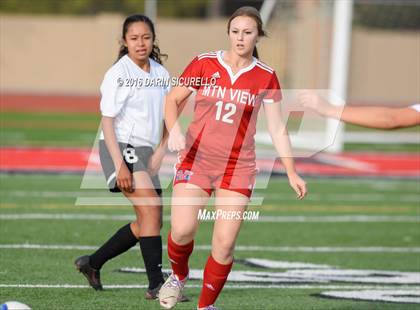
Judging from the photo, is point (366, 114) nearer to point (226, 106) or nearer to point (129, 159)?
point (226, 106)

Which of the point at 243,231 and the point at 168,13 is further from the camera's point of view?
the point at 168,13

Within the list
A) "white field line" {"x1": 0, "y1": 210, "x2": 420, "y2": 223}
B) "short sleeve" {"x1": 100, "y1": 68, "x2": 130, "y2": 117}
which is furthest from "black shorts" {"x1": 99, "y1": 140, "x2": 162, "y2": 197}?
"white field line" {"x1": 0, "y1": 210, "x2": 420, "y2": 223}

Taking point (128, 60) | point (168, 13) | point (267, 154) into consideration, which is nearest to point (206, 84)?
point (128, 60)

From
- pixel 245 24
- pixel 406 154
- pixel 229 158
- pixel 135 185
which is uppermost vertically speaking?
pixel 245 24

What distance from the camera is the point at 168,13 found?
3906cm

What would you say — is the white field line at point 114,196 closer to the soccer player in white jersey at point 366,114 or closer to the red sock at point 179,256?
the red sock at point 179,256

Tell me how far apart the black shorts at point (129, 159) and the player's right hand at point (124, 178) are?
0.10 metres

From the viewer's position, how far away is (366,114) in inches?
206

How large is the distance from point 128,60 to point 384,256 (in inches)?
151

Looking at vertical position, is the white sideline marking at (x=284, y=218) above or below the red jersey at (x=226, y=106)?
below

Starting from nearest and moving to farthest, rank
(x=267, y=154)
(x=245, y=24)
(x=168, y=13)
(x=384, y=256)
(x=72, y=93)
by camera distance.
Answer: (x=245, y=24) < (x=384, y=256) < (x=267, y=154) < (x=72, y=93) < (x=168, y=13)

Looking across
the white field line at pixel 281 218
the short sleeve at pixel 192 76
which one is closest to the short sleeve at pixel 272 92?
the short sleeve at pixel 192 76

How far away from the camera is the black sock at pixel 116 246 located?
7469 millimetres

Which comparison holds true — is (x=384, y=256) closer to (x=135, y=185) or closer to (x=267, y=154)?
(x=135, y=185)
